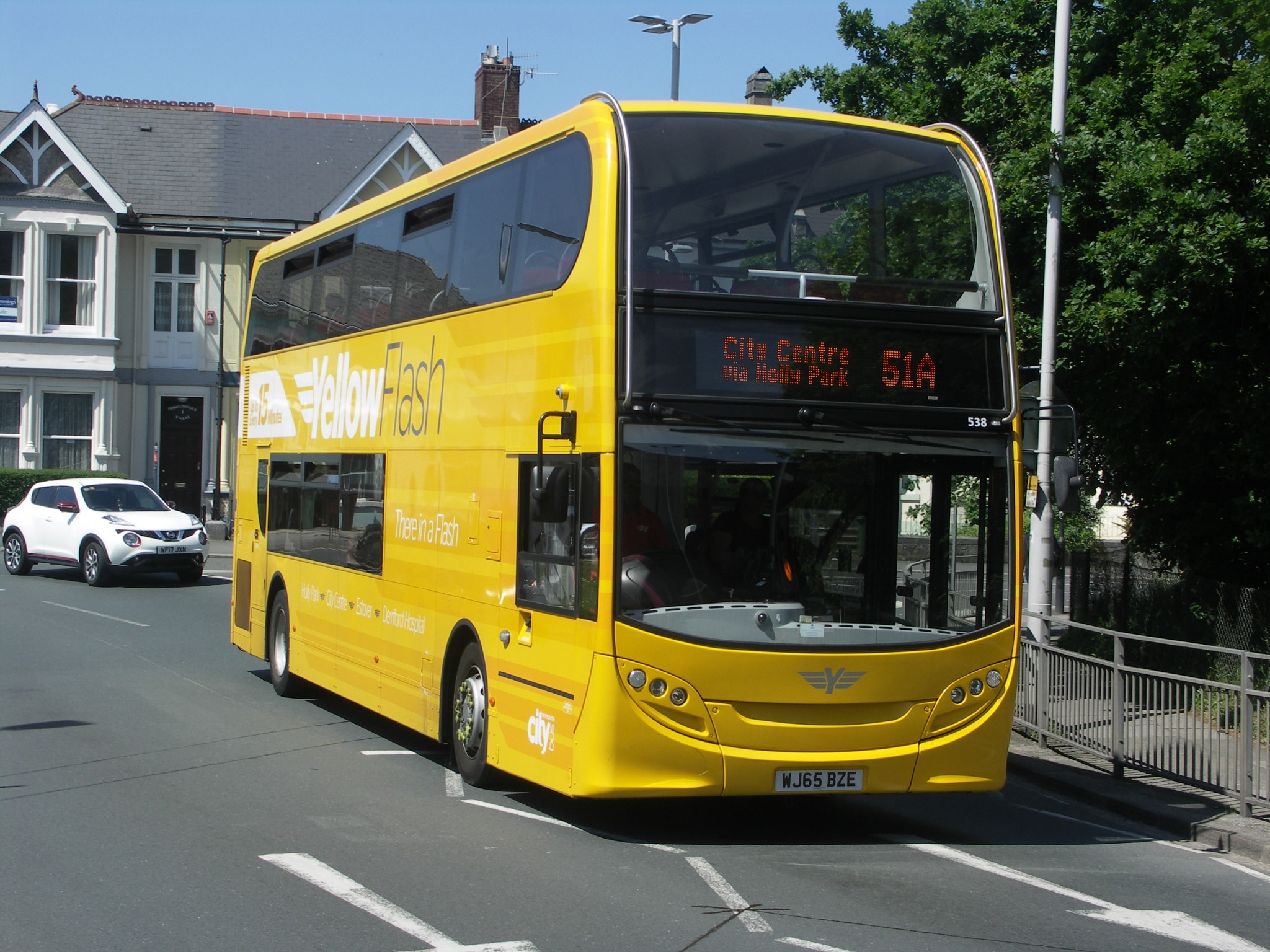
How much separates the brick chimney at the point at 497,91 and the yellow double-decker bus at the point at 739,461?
3792cm

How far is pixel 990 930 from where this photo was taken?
632cm

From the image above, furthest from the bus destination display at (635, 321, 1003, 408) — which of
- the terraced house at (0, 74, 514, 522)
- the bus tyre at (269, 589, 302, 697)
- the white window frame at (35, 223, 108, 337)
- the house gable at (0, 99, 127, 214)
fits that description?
the house gable at (0, 99, 127, 214)

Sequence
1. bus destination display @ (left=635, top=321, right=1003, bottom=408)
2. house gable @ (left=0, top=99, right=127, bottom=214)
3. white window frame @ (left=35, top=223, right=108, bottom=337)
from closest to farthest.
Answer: bus destination display @ (left=635, top=321, right=1003, bottom=408), white window frame @ (left=35, top=223, right=108, bottom=337), house gable @ (left=0, top=99, right=127, bottom=214)

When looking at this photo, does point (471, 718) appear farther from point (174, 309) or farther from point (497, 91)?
point (497, 91)

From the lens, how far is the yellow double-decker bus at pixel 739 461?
7.69 m

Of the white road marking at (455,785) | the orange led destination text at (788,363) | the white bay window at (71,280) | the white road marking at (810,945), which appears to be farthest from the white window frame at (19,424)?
the white road marking at (810,945)

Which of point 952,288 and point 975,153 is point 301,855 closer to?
point 952,288

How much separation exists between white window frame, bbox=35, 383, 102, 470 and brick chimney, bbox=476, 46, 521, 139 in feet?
50.6

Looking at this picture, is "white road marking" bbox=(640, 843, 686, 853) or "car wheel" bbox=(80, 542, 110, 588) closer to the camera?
"white road marking" bbox=(640, 843, 686, 853)

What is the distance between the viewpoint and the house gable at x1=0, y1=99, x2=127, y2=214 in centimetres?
3769

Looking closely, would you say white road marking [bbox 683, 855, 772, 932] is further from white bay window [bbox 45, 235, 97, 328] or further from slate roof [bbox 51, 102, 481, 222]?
slate roof [bbox 51, 102, 481, 222]

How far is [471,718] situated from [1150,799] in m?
4.75

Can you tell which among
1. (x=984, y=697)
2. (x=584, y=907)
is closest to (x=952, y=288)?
(x=984, y=697)

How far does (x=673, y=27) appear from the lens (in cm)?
2420
